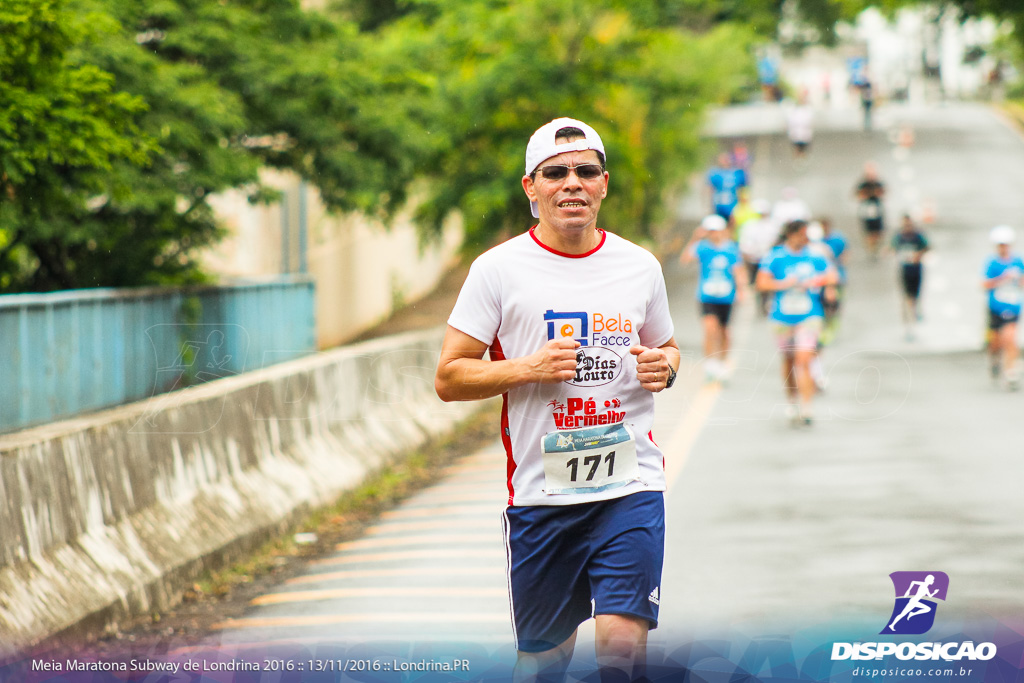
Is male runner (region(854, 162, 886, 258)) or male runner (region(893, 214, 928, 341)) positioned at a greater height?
male runner (region(854, 162, 886, 258))

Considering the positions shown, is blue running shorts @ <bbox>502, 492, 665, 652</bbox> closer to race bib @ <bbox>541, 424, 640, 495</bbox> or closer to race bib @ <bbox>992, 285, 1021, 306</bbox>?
race bib @ <bbox>541, 424, 640, 495</bbox>

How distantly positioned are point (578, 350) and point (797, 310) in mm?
9746

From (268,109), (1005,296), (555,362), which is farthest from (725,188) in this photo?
(555,362)

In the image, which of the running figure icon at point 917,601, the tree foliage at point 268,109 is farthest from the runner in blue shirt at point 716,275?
the running figure icon at point 917,601

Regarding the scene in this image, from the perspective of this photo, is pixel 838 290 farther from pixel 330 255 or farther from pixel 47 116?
pixel 47 116

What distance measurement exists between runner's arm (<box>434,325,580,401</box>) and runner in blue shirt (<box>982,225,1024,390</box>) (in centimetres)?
1254

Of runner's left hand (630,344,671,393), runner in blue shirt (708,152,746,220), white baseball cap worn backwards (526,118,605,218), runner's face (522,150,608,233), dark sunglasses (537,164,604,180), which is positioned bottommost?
runner's left hand (630,344,671,393)

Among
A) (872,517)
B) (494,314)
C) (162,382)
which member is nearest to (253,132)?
(162,382)

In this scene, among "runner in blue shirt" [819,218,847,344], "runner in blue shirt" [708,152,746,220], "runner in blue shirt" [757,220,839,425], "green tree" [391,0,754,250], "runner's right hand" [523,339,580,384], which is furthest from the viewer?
"runner in blue shirt" [708,152,746,220]

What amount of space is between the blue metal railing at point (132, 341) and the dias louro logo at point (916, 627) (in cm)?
435

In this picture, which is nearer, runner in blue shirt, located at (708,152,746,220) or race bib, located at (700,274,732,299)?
race bib, located at (700,274,732,299)

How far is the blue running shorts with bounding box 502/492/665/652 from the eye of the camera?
4195mm

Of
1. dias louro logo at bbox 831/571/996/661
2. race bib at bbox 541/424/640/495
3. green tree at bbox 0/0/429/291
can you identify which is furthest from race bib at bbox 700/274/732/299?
race bib at bbox 541/424/640/495

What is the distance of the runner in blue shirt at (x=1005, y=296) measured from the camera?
615 inches
